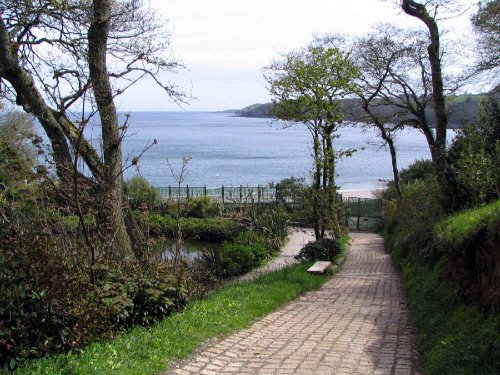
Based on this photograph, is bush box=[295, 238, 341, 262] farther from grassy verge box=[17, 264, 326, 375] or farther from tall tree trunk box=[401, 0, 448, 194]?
grassy verge box=[17, 264, 326, 375]

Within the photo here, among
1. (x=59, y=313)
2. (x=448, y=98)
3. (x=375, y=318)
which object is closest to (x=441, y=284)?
(x=375, y=318)

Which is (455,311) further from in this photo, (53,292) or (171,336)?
(53,292)

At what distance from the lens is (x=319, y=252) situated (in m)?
14.3

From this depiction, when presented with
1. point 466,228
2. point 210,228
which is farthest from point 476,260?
point 210,228

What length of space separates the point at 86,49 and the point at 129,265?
6397 millimetres

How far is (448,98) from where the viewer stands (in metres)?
26.8

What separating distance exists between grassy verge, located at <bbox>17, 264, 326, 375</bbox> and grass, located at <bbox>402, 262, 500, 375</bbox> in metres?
2.16

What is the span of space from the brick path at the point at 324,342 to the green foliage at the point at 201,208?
817 inches

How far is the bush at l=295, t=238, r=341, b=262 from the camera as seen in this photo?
14273 mm

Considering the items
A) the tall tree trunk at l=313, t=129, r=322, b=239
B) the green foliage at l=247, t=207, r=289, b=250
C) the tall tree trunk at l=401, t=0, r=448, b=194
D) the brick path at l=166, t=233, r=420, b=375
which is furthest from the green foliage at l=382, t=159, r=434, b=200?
the brick path at l=166, t=233, r=420, b=375

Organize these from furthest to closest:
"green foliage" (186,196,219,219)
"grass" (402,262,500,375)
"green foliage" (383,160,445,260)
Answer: "green foliage" (186,196,219,219)
"green foliage" (383,160,445,260)
"grass" (402,262,500,375)

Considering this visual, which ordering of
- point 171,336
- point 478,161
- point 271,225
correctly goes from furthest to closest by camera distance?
1. point 271,225
2. point 478,161
3. point 171,336

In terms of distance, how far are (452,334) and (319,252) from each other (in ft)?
28.1

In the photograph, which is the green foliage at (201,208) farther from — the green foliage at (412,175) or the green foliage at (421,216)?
the green foliage at (421,216)
